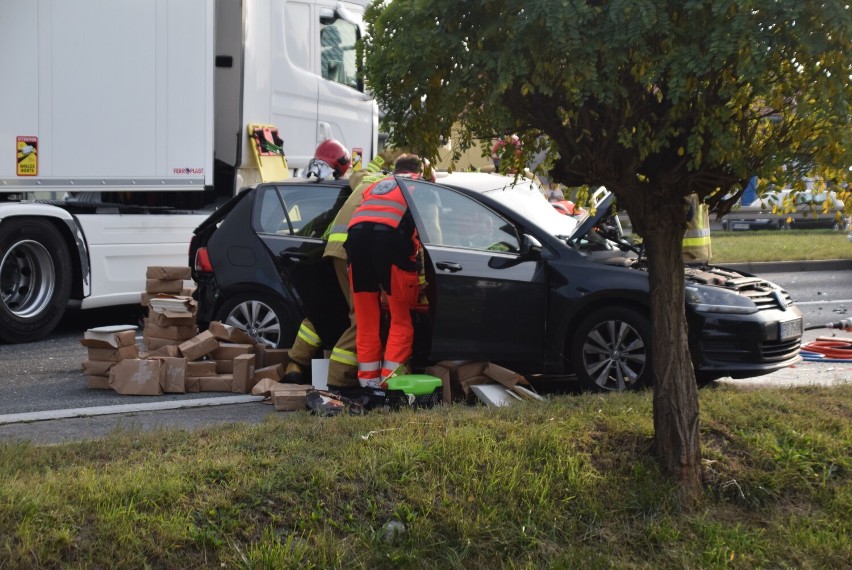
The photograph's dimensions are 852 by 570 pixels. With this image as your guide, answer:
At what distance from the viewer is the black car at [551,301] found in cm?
768

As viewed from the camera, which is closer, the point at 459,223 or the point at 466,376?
the point at 466,376

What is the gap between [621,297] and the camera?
7773mm

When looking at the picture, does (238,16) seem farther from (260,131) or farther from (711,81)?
(711,81)

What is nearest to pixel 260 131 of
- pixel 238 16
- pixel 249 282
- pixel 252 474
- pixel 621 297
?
pixel 238 16

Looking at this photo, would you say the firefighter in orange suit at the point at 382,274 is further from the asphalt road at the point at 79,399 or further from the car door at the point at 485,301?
the asphalt road at the point at 79,399

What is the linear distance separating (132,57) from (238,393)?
4.12m

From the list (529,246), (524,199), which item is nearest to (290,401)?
(529,246)

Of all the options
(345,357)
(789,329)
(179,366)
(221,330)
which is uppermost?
(789,329)

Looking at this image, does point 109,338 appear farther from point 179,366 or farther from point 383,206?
point 383,206

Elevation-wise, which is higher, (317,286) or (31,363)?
(317,286)

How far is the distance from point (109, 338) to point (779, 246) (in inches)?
578

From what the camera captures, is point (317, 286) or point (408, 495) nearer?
point (408, 495)

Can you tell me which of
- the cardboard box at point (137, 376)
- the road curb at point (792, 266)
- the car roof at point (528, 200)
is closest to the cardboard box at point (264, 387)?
the cardboard box at point (137, 376)

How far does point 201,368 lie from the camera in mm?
8023
